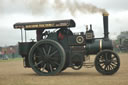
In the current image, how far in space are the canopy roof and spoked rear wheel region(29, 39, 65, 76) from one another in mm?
851

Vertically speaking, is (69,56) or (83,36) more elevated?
(83,36)

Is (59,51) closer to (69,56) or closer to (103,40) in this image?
(69,56)

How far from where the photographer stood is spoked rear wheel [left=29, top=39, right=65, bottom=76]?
15.1 metres

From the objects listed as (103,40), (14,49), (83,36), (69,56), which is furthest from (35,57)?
(14,49)

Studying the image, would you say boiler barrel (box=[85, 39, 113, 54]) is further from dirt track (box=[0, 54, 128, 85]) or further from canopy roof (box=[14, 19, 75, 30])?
canopy roof (box=[14, 19, 75, 30])

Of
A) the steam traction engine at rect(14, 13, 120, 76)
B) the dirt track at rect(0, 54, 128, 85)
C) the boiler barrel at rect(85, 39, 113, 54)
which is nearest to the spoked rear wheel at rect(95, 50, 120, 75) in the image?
the steam traction engine at rect(14, 13, 120, 76)

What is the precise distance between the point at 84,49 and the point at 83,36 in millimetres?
737

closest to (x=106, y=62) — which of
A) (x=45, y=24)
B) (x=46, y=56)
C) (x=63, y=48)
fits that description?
(x=63, y=48)

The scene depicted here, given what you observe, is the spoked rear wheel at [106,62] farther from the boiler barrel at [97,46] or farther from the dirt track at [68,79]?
the boiler barrel at [97,46]

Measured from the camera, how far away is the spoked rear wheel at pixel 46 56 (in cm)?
1512

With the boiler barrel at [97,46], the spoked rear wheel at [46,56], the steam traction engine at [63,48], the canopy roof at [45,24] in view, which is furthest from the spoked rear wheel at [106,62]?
the canopy roof at [45,24]

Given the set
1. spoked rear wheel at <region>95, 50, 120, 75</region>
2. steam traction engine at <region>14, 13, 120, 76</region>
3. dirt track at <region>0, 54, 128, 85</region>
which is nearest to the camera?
dirt track at <region>0, 54, 128, 85</region>

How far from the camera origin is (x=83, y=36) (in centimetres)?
1524

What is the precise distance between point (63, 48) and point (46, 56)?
1073 millimetres
